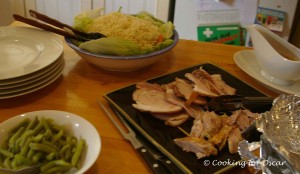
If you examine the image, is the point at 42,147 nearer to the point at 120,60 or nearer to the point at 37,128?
the point at 37,128

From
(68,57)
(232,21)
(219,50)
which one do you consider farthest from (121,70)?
(232,21)

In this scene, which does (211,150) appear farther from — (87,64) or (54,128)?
(87,64)

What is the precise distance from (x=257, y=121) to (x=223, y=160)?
0.38 ft

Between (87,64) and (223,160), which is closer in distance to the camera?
(223,160)

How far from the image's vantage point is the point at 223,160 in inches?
26.5

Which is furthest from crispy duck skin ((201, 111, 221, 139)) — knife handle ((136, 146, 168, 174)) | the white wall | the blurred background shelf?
the white wall

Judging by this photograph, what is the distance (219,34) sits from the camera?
2.30m

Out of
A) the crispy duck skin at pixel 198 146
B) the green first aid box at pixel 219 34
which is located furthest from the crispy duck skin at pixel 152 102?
the green first aid box at pixel 219 34

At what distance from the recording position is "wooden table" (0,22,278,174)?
70 cm

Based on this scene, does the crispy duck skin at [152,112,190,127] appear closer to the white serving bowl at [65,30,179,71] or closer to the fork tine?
the fork tine

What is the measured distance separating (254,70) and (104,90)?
548 mm

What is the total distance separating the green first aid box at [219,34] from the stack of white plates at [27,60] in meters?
1.44

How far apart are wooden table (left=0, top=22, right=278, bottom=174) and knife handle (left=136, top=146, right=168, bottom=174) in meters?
0.01

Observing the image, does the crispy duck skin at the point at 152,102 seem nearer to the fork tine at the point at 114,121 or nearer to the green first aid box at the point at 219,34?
the fork tine at the point at 114,121
